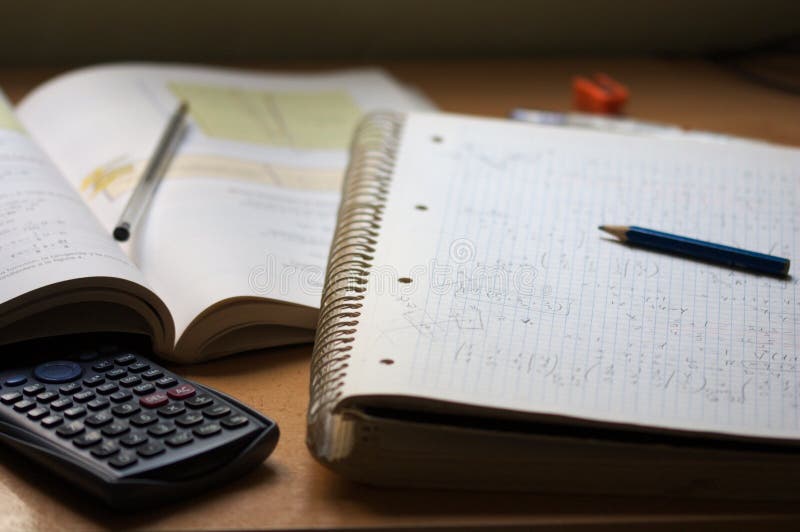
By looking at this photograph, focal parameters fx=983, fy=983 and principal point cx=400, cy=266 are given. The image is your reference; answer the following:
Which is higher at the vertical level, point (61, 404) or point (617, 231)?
point (617, 231)

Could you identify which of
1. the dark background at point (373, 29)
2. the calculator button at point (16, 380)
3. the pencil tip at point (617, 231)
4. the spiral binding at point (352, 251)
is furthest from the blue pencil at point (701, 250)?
the dark background at point (373, 29)

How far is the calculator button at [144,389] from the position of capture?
0.54 metres

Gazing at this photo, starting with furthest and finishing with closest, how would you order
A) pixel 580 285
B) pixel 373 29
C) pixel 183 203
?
pixel 373 29
pixel 183 203
pixel 580 285

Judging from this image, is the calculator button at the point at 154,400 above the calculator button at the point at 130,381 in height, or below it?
below

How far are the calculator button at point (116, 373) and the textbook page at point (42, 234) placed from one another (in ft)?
0.17

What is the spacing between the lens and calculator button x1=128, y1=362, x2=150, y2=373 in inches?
22.2

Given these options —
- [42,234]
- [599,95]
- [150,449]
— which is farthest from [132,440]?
[599,95]

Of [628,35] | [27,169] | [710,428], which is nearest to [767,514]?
[710,428]

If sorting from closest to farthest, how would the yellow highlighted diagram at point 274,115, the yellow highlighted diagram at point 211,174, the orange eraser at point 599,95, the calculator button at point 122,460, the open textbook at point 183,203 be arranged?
the calculator button at point 122,460 → the open textbook at point 183,203 → the yellow highlighted diagram at point 211,174 → the yellow highlighted diagram at point 274,115 → the orange eraser at point 599,95

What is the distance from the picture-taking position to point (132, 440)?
49 cm

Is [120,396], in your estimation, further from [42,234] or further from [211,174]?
[211,174]

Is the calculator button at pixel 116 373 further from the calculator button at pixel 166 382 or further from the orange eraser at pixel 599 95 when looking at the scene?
the orange eraser at pixel 599 95

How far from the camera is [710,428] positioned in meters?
0.49

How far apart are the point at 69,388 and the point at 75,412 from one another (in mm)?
27
